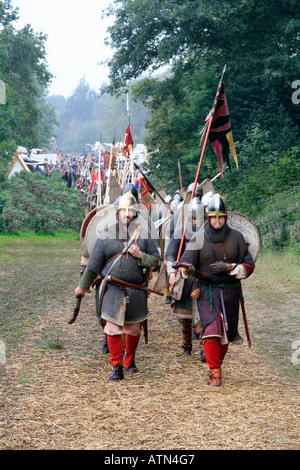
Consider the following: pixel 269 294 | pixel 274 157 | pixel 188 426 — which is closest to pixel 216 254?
pixel 188 426

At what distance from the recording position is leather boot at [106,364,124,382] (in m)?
5.87

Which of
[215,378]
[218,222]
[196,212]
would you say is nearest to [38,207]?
[196,212]

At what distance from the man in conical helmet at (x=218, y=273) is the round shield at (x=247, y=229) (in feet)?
A: 0.48

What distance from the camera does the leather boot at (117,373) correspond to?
231 inches

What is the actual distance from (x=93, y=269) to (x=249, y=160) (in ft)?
51.3

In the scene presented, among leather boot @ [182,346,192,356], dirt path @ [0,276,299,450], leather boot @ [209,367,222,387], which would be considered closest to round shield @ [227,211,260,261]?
leather boot @ [209,367,222,387]

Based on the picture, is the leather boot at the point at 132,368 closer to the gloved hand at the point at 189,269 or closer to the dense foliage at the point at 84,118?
the gloved hand at the point at 189,269

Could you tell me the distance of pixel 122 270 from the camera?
6.04 metres

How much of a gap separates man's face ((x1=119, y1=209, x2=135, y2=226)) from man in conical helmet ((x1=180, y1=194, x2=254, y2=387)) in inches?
25.1

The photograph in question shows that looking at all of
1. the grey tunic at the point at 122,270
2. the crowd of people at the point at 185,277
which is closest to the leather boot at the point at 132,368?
the crowd of people at the point at 185,277

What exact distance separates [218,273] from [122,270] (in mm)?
909

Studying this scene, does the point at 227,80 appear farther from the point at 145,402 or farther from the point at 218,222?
the point at 145,402

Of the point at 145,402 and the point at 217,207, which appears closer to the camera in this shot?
the point at 145,402

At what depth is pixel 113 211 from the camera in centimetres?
641
